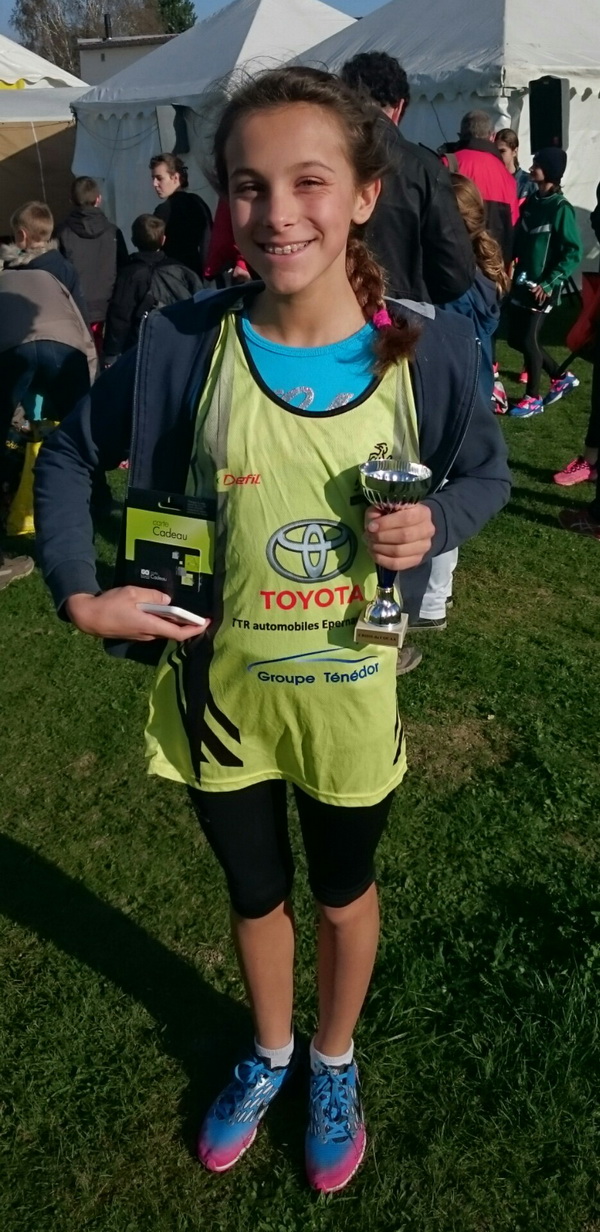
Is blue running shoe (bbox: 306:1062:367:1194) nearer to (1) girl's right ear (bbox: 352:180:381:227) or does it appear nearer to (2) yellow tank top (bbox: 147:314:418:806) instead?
(2) yellow tank top (bbox: 147:314:418:806)

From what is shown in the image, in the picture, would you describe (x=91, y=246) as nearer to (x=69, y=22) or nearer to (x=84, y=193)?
(x=84, y=193)

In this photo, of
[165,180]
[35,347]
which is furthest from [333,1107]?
[165,180]

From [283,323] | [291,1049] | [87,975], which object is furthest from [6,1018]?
[283,323]

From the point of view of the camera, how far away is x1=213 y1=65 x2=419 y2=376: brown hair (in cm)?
140

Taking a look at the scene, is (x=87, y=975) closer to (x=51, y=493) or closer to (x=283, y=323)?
(x=51, y=493)

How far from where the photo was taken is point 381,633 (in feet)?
4.86

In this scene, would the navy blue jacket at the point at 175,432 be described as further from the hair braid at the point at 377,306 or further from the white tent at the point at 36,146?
the white tent at the point at 36,146

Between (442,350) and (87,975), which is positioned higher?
(442,350)

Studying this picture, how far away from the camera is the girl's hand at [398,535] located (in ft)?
4.58

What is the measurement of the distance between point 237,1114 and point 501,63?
10.6 meters

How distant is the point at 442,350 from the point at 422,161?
2296mm

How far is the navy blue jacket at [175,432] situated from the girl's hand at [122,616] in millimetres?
37

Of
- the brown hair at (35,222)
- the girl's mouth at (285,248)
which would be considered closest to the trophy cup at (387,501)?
the girl's mouth at (285,248)

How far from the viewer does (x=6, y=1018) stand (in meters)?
2.35
